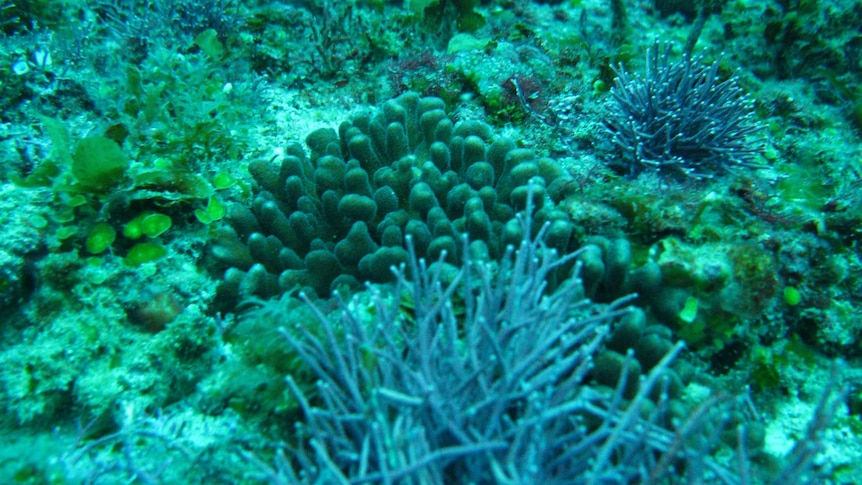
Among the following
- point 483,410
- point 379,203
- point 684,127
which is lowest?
point 483,410

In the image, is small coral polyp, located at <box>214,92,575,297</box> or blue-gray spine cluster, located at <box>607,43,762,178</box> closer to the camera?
small coral polyp, located at <box>214,92,575,297</box>

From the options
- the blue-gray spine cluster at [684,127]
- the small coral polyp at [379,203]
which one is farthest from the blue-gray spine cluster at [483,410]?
the blue-gray spine cluster at [684,127]

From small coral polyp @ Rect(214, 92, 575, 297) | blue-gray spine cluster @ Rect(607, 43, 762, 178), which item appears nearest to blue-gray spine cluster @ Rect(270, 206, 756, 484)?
small coral polyp @ Rect(214, 92, 575, 297)

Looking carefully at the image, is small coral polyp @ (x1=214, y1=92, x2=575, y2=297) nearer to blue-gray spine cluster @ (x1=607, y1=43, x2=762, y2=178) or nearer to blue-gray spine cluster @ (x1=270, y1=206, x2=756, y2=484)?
blue-gray spine cluster @ (x1=270, y1=206, x2=756, y2=484)

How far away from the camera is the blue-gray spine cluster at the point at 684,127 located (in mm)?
3625

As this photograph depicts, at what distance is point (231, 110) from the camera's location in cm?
399

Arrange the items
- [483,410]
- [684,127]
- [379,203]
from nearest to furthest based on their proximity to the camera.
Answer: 1. [483,410]
2. [379,203]
3. [684,127]

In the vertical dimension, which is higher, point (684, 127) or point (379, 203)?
point (684, 127)

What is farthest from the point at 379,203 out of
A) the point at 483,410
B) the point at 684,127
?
the point at 684,127

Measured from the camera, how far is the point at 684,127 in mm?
3701

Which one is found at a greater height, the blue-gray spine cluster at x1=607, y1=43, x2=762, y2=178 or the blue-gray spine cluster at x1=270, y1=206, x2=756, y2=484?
the blue-gray spine cluster at x1=607, y1=43, x2=762, y2=178

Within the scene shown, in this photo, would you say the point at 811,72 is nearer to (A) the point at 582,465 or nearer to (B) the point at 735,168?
(B) the point at 735,168

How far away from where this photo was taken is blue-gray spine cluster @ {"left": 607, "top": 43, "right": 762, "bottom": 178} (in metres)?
3.62

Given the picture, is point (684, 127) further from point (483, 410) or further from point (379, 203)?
point (483, 410)
